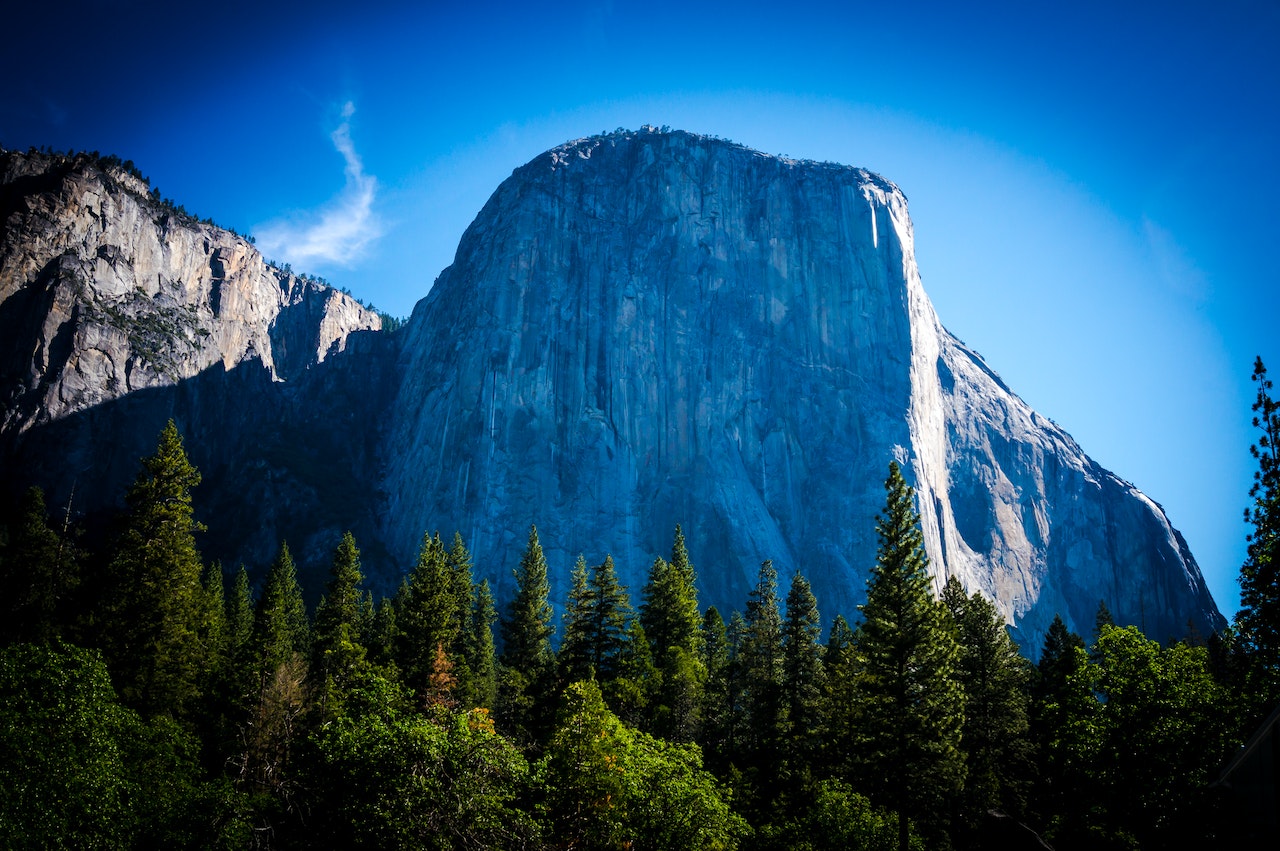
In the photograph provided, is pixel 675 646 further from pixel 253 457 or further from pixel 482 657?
pixel 253 457

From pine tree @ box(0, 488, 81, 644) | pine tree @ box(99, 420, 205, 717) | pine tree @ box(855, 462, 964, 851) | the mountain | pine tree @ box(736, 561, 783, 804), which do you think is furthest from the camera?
the mountain

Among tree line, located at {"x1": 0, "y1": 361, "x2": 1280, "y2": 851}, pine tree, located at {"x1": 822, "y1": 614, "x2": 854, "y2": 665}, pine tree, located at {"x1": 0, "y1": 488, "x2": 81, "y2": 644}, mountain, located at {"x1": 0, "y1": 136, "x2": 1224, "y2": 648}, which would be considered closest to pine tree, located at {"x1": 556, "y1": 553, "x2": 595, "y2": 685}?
tree line, located at {"x1": 0, "y1": 361, "x2": 1280, "y2": 851}

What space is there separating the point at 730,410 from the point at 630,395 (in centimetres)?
1752

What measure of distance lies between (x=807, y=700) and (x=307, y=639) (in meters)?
45.4

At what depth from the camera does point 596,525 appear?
127125 millimetres

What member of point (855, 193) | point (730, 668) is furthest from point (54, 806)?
point (855, 193)

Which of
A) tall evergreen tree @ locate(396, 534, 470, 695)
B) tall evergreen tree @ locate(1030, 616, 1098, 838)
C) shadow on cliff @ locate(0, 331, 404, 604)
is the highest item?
shadow on cliff @ locate(0, 331, 404, 604)

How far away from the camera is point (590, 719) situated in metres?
21.0

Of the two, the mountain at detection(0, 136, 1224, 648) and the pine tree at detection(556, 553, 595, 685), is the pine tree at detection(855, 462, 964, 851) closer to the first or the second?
Answer: the pine tree at detection(556, 553, 595, 685)

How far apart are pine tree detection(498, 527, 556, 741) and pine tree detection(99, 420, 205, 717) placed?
14.0 m

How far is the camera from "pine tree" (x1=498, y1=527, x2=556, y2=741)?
1533 inches

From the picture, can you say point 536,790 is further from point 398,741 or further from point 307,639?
point 307,639

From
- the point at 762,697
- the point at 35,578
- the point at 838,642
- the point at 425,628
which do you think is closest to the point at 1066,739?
the point at 762,697

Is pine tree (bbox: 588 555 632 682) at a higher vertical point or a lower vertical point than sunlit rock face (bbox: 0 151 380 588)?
lower
